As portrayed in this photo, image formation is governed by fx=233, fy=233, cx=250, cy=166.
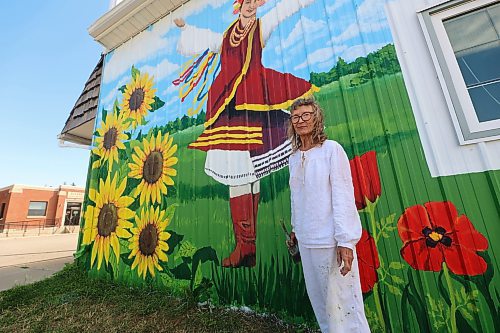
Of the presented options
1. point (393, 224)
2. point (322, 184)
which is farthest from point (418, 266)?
point (322, 184)

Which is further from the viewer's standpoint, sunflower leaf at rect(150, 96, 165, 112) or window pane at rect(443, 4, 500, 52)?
sunflower leaf at rect(150, 96, 165, 112)

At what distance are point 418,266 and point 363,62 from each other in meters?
1.83

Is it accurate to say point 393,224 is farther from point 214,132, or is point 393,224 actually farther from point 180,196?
point 180,196

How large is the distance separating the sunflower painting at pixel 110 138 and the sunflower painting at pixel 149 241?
137cm

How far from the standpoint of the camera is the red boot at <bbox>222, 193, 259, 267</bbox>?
254 centimetres

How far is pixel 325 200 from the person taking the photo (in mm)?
1466

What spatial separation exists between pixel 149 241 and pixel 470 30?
4.18m

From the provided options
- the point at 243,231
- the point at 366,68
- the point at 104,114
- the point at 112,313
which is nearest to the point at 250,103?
the point at 366,68

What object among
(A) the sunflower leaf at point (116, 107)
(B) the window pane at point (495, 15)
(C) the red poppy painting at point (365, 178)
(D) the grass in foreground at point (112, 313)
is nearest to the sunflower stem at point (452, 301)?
(C) the red poppy painting at point (365, 178)

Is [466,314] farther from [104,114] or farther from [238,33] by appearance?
[104,114]

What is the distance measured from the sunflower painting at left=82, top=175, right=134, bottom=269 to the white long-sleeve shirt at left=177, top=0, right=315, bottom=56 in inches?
95.1

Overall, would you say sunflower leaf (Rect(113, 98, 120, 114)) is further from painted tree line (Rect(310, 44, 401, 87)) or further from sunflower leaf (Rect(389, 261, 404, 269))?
sunflower leaf (Rect(389, 261, 404, 269))

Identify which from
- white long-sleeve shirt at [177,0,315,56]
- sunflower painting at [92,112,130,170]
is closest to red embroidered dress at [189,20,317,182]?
white long-sleeve shirt at [177,0,315,56]

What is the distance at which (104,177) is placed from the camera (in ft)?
13.8
